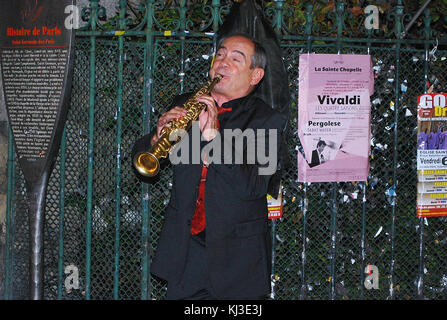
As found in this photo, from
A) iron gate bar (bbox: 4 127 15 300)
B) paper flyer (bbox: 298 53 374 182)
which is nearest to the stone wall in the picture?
iron gate bar (bbox: 4 127 15 300)

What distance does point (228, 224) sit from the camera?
11.5 feet

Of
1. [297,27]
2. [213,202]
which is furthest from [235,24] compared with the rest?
[213,202]

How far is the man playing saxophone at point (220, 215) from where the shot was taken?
348 centimetres

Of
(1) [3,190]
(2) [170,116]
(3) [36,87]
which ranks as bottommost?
(1) [3,190]

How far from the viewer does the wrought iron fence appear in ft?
15.4

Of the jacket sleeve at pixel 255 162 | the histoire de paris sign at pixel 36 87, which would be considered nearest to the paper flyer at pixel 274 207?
the jacket sleeve at pixel 255 162

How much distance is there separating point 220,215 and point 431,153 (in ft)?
7.65

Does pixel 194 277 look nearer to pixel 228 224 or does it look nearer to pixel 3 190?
pixel 228 224

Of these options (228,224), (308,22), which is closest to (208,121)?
(228,224)

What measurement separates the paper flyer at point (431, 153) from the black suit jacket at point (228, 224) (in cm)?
177

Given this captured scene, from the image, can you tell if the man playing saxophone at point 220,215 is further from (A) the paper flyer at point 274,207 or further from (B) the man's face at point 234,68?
(A) the paper flyer at point 274,207

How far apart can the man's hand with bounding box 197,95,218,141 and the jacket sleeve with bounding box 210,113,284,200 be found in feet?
0.32
